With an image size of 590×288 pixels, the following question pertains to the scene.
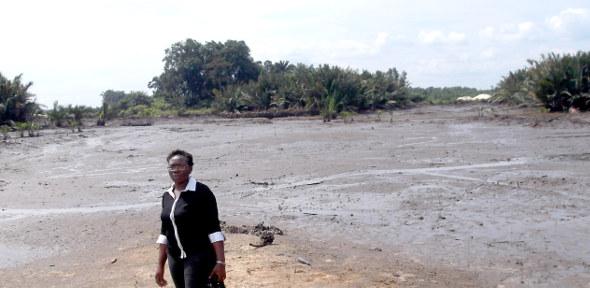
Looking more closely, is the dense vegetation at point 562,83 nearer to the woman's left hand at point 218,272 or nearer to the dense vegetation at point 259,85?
the dense vegetation at point 259,85

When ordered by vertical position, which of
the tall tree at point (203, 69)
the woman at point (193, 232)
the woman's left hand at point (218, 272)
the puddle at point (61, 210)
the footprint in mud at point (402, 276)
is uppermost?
the tall tree at point (203, 69)

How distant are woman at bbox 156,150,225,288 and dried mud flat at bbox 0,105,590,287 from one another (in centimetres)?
169

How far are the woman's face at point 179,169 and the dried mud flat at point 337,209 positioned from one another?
1.91 meters

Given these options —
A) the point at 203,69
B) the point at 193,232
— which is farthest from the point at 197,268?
the point at 203,69

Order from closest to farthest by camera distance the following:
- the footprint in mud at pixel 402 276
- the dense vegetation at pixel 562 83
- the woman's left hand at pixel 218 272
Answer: the woman's left hand at pixel 218 272, the footprint in mud at pixel 402 276, the dense vegetation at pixel 562 83

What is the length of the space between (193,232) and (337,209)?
642 centimetres

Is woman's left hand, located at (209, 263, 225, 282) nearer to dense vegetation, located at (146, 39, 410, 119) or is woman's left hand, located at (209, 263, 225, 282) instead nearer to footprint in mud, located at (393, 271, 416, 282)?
footprint in mud, located at (393, 271, 416, 282)

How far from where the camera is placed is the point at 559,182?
1327 centimetres

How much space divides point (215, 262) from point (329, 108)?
95.6 ft

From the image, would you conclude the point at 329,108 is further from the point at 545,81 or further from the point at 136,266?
the point at 136,266

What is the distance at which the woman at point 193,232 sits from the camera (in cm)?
561

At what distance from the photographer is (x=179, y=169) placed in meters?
5.76

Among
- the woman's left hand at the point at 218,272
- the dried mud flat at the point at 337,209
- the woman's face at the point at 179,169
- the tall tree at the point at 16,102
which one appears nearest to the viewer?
the woman's left hand at the point at 218,272

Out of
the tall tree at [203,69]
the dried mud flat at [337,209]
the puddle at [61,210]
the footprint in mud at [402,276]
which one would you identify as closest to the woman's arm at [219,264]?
the dried mud flat at [337,209]
